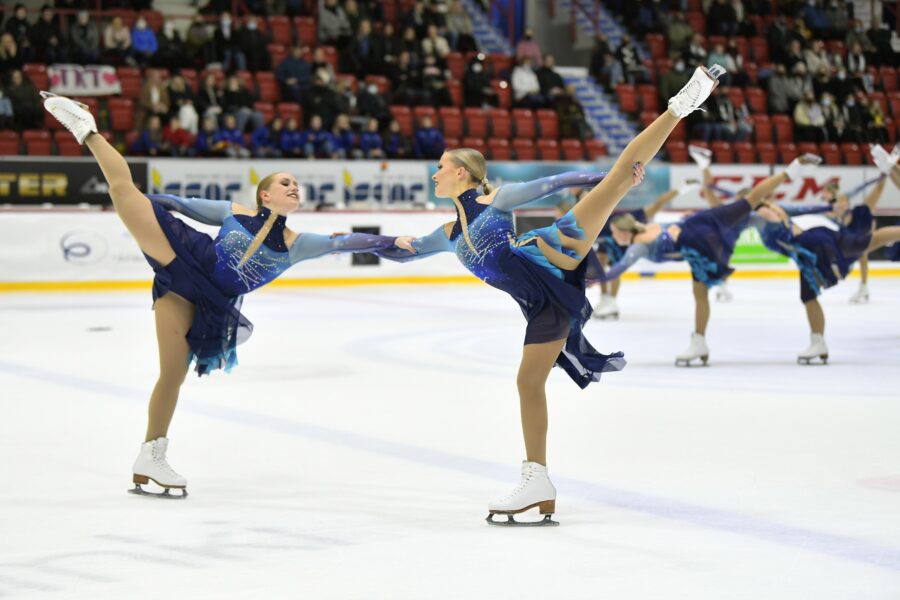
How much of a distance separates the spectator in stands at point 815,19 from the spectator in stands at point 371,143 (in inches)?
457

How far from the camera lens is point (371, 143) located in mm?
18578

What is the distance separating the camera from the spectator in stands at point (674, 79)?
22.5 metres

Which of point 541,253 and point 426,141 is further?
point 426,141

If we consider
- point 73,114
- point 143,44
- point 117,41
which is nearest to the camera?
point 73,114

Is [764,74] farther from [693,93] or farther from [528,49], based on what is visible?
[693,93]

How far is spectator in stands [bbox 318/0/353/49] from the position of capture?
20.5 meters

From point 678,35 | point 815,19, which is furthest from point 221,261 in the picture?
point 815,19

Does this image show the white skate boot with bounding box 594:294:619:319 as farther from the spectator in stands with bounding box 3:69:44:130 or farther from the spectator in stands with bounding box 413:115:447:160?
the spectator in stands with bounding box 3:69:44:130

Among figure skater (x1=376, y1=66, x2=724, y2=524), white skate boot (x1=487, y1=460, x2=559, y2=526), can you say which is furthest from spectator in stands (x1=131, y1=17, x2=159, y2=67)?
white skate boot (x1=487, y1=460, x2=559, y2=526)

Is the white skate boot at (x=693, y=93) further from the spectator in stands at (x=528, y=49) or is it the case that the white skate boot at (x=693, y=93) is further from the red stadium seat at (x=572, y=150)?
the spectator in stands at (x=528, y=49)


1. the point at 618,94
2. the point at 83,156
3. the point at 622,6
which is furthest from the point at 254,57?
the point at 622,6

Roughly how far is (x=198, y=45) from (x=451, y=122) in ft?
13.6

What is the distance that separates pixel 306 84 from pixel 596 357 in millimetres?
15274

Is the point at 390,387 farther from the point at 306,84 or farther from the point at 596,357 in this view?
the point at 306,84
